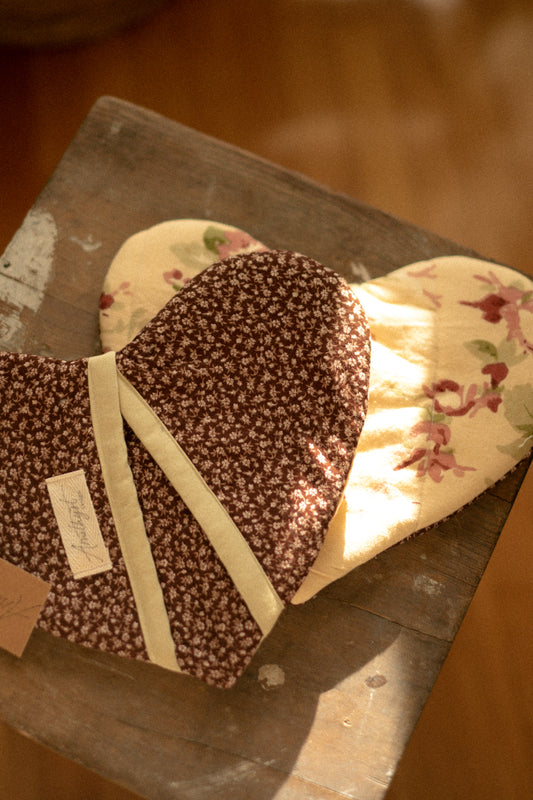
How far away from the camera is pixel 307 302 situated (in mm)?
844

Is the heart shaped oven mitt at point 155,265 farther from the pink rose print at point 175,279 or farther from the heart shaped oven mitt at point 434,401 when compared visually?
the heart shaped oven mitt at point 434,401

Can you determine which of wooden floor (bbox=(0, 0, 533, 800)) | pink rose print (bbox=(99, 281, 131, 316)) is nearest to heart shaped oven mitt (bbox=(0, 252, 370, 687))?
pink rose print (bbox=(99, 281, 131, 316))

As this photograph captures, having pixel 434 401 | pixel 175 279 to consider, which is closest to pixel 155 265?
pixel 175 279

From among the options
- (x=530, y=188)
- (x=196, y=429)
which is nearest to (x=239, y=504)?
(x=196, y=429)

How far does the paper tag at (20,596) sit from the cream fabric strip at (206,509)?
0.61 ft

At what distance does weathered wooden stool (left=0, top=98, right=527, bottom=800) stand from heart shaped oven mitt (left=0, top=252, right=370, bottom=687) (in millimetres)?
68

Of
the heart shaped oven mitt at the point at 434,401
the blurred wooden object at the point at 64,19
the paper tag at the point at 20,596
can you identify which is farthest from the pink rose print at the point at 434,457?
the blurred wooden object at the point at 64,19

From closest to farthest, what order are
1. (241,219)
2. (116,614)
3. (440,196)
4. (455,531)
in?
1. (116,614)
2. (455,531)
3. (241,219)
4. (440,196)

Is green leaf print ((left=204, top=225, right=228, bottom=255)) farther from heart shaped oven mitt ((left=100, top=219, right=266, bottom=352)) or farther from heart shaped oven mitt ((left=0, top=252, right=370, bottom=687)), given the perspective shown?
heart shaped oven mitt ((left=0, top=252, right=370, bottom=687))

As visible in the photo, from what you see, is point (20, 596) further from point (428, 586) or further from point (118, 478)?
point (428, 586)

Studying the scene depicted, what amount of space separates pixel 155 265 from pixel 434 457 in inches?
16.9

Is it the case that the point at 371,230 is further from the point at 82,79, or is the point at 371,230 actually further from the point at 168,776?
the point at 82,79

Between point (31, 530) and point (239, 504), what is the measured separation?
232 millimetres

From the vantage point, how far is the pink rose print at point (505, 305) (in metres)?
0.91
